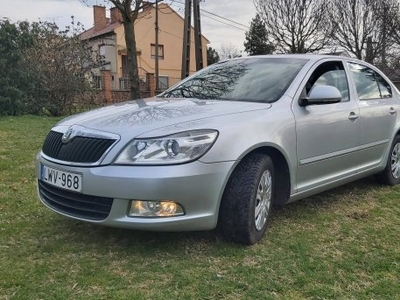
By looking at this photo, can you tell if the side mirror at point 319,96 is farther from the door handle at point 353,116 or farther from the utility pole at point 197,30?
the utility pole at point 197,30

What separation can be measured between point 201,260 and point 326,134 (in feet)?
5.45

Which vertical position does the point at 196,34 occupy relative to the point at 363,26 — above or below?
below

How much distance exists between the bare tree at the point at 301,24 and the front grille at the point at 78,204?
25359 mm

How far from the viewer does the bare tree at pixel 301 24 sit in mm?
26688

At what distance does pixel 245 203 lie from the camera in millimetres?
3033

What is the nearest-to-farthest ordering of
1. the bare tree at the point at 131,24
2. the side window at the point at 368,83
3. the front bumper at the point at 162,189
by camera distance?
the front bumper at the point at 162,189 → the side window at the point at 368,83 → the bare tree at the point at 131,24

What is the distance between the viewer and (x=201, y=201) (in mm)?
2873

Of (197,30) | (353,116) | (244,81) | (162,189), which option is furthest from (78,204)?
(197,30)

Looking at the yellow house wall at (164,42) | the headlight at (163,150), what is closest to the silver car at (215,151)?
the headlight at (163,150)

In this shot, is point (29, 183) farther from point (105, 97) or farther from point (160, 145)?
point (105, 97)

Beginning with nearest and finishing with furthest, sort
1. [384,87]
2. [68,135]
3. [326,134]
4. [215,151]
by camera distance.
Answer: [215,151] < [68,135] < [326,134] < [384,87]

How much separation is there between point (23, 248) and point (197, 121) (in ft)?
4.96

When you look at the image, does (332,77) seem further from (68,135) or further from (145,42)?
(145,42)

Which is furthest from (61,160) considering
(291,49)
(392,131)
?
(291,49)
